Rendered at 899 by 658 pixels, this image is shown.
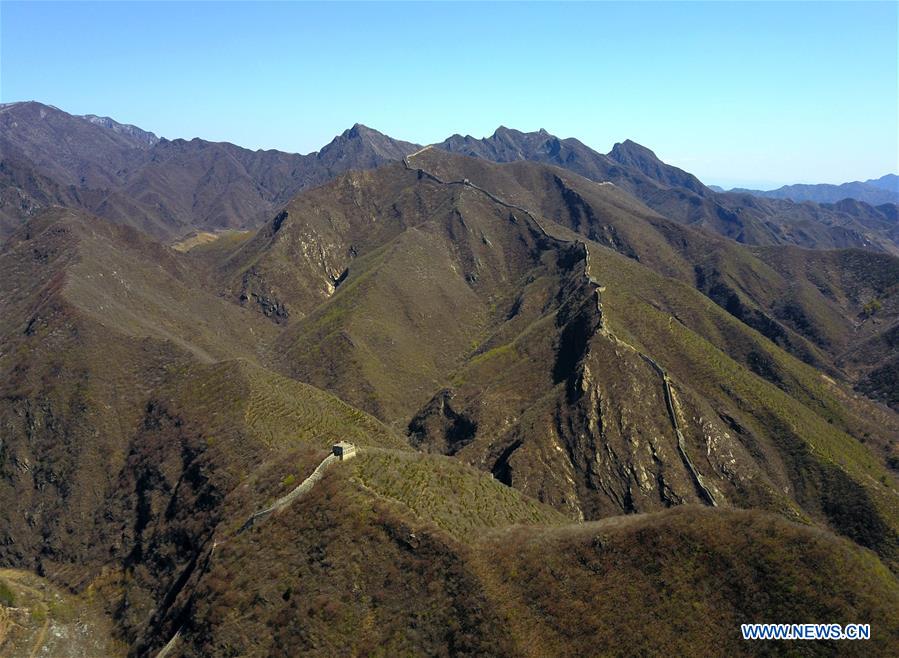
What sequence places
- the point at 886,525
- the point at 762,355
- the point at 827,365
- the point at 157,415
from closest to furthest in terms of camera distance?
the point at 886,525
the point at 157,415
the point at 762,355
the point at 827,365

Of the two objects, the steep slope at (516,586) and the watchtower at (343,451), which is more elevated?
the watchtower at (343,451)

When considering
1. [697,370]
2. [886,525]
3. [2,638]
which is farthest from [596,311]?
[2,638]

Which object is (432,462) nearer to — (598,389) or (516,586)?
(516,586)

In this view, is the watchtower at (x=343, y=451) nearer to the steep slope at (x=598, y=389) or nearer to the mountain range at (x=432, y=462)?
the mountain range at (x=432, y=462)

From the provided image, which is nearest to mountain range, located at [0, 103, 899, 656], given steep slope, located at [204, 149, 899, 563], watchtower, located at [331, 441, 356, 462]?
steep slope, located at [204, 149, 899, 563]

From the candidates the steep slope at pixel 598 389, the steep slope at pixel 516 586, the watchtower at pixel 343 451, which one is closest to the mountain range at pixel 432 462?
the steep slope at pixel 516 586

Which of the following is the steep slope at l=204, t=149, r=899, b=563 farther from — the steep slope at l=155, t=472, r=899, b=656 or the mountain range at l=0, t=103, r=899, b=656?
the steep slope at l=155, t=472, r=899, b=656

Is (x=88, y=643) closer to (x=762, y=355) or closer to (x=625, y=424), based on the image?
(x=625, y=424)

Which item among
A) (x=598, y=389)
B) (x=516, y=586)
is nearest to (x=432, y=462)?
(x=516, y=586)
